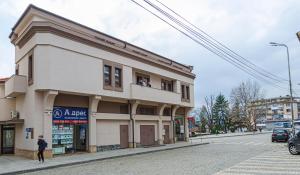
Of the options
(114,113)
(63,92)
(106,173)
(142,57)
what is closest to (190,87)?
(142,57)

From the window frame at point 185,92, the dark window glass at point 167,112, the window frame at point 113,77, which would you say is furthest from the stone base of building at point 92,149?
the window frame at point 185,92

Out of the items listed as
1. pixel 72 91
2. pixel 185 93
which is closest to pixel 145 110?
pixel 185 93

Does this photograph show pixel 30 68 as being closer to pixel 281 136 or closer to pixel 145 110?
pixel 145 110

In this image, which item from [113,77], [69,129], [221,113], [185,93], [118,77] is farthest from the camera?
[221,113]

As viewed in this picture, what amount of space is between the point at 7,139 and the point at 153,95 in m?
13.9

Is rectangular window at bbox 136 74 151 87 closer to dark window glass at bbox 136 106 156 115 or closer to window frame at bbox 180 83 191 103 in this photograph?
dark window glass at bbox 136 106 156 115

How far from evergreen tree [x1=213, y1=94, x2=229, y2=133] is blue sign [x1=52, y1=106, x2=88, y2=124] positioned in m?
69.9

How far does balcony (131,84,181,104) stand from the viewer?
1159 inches

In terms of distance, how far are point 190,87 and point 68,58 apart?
21762 mm

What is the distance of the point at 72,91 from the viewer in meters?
22.8

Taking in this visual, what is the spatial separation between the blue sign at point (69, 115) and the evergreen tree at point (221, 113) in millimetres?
69890

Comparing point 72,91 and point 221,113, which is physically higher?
point 72,91

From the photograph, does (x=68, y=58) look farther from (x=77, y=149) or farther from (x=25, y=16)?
(x=77, y=149)

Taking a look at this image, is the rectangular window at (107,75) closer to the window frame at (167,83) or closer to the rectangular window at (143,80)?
the rectangular window at (143,80)
